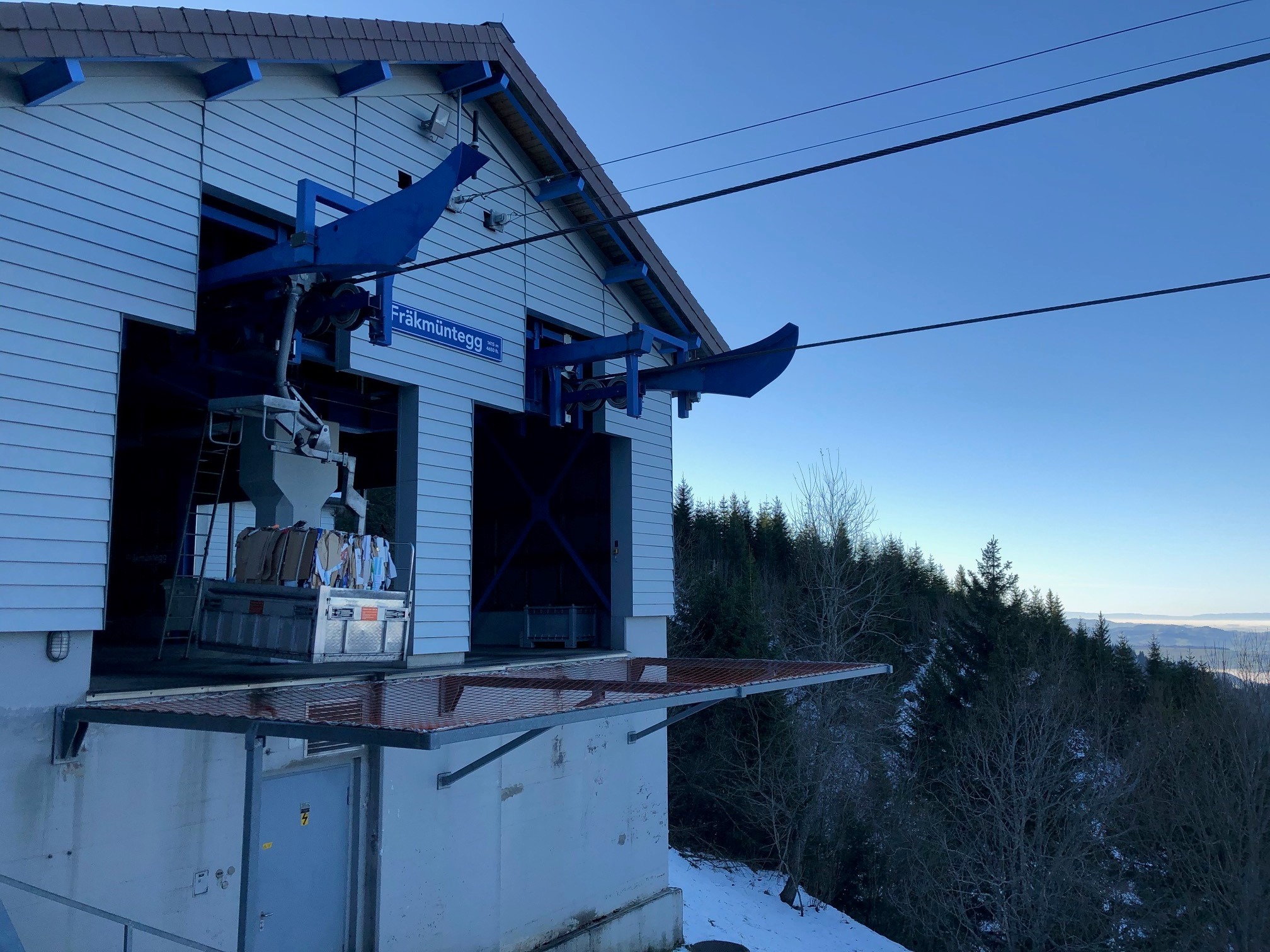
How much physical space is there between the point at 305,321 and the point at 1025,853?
84.2ft

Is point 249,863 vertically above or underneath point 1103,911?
above

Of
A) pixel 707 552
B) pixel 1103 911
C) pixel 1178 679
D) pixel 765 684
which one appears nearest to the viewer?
pixel 765 684

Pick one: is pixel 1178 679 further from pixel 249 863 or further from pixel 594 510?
pixel 249 863

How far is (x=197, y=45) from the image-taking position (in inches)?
369

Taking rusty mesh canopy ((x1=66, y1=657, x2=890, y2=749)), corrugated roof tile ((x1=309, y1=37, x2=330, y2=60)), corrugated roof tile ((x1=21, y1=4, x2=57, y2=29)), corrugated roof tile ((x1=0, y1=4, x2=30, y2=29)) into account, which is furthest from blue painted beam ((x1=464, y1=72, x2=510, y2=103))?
rusty mesh canopy ((x1=66, y1=657, x2=890, y2=749))

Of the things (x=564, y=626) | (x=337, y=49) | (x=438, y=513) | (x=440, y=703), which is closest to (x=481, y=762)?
(x=440, y=703)

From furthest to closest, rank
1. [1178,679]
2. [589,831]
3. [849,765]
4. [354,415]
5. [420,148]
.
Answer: [1178,679] < [849,765] < [354,415] < [589,831] < [420,148]

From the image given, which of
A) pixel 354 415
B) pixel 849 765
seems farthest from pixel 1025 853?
pixel 354 415

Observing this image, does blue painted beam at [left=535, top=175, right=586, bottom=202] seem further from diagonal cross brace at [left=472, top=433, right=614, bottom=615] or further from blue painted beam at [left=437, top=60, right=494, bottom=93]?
diagonal cross brace at [left=472, top=433, right=614, bottom=615]

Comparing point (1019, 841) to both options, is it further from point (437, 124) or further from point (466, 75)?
point (466, 75)

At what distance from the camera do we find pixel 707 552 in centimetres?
5838

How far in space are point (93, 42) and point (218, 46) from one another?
148 centimetres

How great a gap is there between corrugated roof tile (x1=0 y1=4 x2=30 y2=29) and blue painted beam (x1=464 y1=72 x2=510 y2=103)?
6.96 m

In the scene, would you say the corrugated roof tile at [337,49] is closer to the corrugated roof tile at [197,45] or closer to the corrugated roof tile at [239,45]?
the corrugated roof tile at [239,45]
